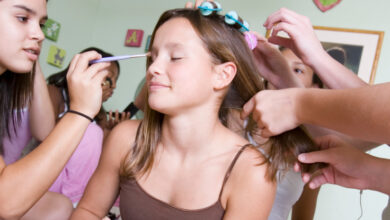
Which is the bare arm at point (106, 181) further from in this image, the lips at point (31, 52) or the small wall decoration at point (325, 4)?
the small wall decoration at point (325, 4)

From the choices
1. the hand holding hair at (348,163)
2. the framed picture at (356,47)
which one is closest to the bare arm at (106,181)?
the hand holding hair at (348,163)

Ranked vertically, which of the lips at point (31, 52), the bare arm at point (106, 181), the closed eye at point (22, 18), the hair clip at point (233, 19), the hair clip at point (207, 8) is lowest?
the bare arm at point (106, 181)

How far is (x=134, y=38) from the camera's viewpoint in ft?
9.50

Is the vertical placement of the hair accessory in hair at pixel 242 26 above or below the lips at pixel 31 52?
above

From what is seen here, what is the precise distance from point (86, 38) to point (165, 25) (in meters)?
2.19

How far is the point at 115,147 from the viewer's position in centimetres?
105

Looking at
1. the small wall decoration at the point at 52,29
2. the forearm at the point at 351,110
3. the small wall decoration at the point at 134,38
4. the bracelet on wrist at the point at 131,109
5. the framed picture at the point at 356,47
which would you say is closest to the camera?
the forearm at the point at 351,110

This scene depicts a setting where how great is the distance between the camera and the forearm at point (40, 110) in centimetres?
123

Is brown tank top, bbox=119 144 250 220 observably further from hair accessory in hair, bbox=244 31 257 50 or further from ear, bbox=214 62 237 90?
hair accessory in hair, bbox=244 31 257 50

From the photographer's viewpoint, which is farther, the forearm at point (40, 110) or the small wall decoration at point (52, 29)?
the small wall decoration at point (52, 29)

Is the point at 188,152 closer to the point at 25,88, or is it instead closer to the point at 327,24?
the point at 25,88

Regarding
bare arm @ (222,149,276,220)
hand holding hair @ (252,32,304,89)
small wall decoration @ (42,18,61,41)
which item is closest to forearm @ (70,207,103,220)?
bare arm @ (222,149,276,220)

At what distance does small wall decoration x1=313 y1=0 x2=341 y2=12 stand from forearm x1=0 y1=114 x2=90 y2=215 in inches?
81.1

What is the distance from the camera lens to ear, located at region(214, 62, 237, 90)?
1008 mm
